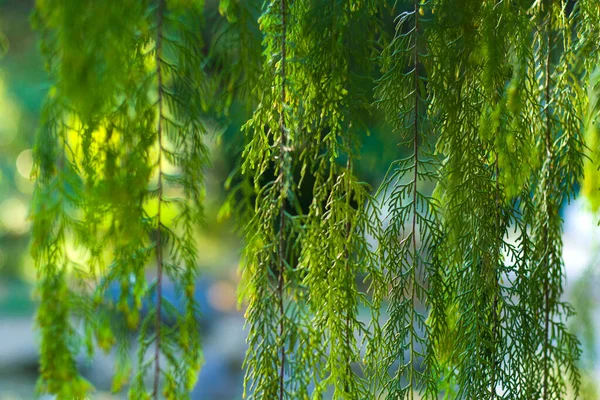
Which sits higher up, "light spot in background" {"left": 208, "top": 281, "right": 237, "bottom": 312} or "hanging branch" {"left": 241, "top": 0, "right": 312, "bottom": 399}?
"light spot in background" {"left": 208, "top": 281, "right": 237, "bottom": 312}

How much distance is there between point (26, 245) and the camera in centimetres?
327

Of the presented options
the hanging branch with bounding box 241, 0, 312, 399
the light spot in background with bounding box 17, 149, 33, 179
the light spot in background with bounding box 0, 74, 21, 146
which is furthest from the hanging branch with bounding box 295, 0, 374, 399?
the light spot in background with bounding box 17, 149, 33, 179

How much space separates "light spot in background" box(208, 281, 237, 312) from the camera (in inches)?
195

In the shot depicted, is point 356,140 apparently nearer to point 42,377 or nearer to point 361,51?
point 361,51

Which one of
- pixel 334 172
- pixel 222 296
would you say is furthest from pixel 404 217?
pixel 222 296

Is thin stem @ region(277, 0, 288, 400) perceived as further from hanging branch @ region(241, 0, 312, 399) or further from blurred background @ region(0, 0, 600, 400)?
blurred background @ region(0, 0, 600, 400)

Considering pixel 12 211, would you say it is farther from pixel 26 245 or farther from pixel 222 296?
pixel 222 296

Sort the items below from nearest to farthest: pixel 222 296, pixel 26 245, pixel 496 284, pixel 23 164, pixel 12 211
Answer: pixel 496 284
pixel 26 245
pixel 23 164
pixel 12 211
pixel 222 296

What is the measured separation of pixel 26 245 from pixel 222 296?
2.08m

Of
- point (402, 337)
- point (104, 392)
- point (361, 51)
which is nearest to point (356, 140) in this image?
point (361, 51)

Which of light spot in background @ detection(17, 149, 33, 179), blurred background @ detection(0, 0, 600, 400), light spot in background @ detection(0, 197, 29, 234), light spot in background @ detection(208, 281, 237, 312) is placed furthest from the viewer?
light spot in background @ detection(208, 281, 237, 312)

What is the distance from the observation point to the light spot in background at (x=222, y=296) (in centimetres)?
494

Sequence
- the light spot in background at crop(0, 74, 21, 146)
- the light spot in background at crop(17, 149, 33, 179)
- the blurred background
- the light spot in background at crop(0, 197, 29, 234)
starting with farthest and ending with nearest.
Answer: the light spot in background at crop(0, 197, 29, 234)
the light spot in background at crop(17, 149, 33, 179)
the light spot in background at crop(0, 74, 21, 146)
the blurred background

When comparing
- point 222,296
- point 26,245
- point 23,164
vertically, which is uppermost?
point 23,164
